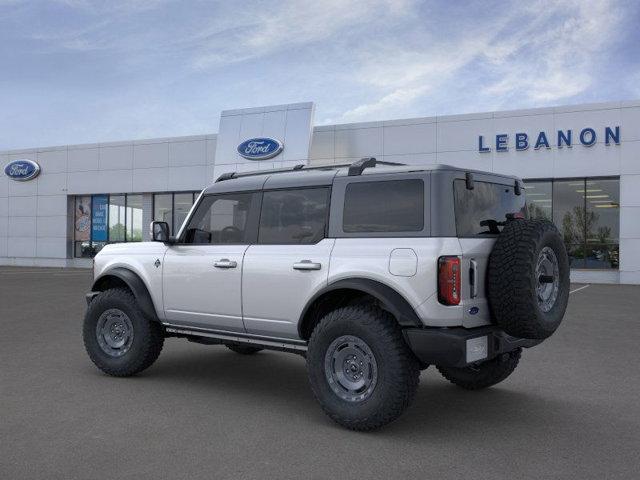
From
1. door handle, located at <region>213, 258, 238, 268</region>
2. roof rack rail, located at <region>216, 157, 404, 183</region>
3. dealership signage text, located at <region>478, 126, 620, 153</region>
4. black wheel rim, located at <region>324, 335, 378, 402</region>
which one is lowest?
black wheel rim, located at <region>324, 335, 378, 402</region>

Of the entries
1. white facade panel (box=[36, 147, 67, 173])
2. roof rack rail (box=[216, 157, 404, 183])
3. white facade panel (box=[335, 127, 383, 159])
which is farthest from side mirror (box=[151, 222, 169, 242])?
white facade panel (box=[36, 147, 67, 173])

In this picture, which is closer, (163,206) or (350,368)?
(350,368)

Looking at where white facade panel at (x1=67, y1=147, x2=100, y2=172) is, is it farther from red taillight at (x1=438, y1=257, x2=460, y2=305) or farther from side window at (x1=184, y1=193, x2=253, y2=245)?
red taillight at (x1=438, y1=257, x2=460, y2=305)

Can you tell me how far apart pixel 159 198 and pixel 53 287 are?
12.3m

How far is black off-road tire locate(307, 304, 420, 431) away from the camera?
453 centimetres

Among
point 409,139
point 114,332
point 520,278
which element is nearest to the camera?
point 520,278

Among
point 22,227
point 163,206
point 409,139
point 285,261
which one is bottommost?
point 285,261

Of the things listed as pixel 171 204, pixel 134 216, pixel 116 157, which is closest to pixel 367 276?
pixel 171 204

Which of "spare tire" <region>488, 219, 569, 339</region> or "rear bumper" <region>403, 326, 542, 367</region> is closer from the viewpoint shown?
"rear bumper" <region>403, 326, 542, 367</region>

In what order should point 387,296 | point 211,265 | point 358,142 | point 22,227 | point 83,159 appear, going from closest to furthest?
point 387,296
point 211,265
point 358,142
point 83,159
point 22,227

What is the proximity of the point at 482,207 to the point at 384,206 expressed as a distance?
81cm

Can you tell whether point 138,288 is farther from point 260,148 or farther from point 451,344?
point 260,148

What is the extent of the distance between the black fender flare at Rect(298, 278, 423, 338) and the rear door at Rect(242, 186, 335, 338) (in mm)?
242

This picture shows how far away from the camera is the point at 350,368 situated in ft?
15.9
